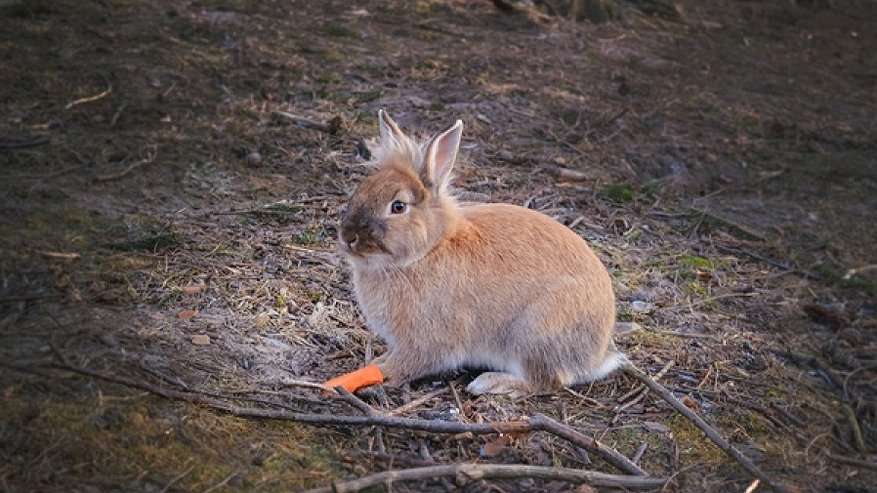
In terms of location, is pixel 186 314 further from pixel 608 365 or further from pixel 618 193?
pixel 618 193

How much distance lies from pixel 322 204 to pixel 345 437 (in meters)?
2.37

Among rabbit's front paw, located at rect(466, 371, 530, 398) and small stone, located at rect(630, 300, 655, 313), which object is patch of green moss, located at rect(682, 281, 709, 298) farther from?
rabbit's front paw, located at rect(466, 371, 530, 398)

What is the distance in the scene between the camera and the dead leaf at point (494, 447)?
12.1 feet

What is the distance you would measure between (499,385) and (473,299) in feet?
1.38

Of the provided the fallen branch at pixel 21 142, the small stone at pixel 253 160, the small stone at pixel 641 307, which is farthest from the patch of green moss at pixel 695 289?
the fallen branch at pixel 21 142

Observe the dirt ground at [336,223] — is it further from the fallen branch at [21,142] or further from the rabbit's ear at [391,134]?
the rabbit's ear at [391,134]

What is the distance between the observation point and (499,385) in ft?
14.2

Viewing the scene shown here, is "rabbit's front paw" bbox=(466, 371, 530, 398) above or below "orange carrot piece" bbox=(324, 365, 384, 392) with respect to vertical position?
below

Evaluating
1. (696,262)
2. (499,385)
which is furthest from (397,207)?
(696,262)

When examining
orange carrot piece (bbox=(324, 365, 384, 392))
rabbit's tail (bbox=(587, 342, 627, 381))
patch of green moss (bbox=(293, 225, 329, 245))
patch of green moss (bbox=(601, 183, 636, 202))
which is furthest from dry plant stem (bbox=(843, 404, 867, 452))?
patch of green moss (bbox=(293, 225, 329, 245))

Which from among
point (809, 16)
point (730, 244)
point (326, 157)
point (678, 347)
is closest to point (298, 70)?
point (326, 157)

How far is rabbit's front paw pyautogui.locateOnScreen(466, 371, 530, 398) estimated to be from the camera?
4.29m

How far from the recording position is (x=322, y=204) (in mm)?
5773

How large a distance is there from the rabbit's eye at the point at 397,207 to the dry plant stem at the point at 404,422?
0.93 metres
